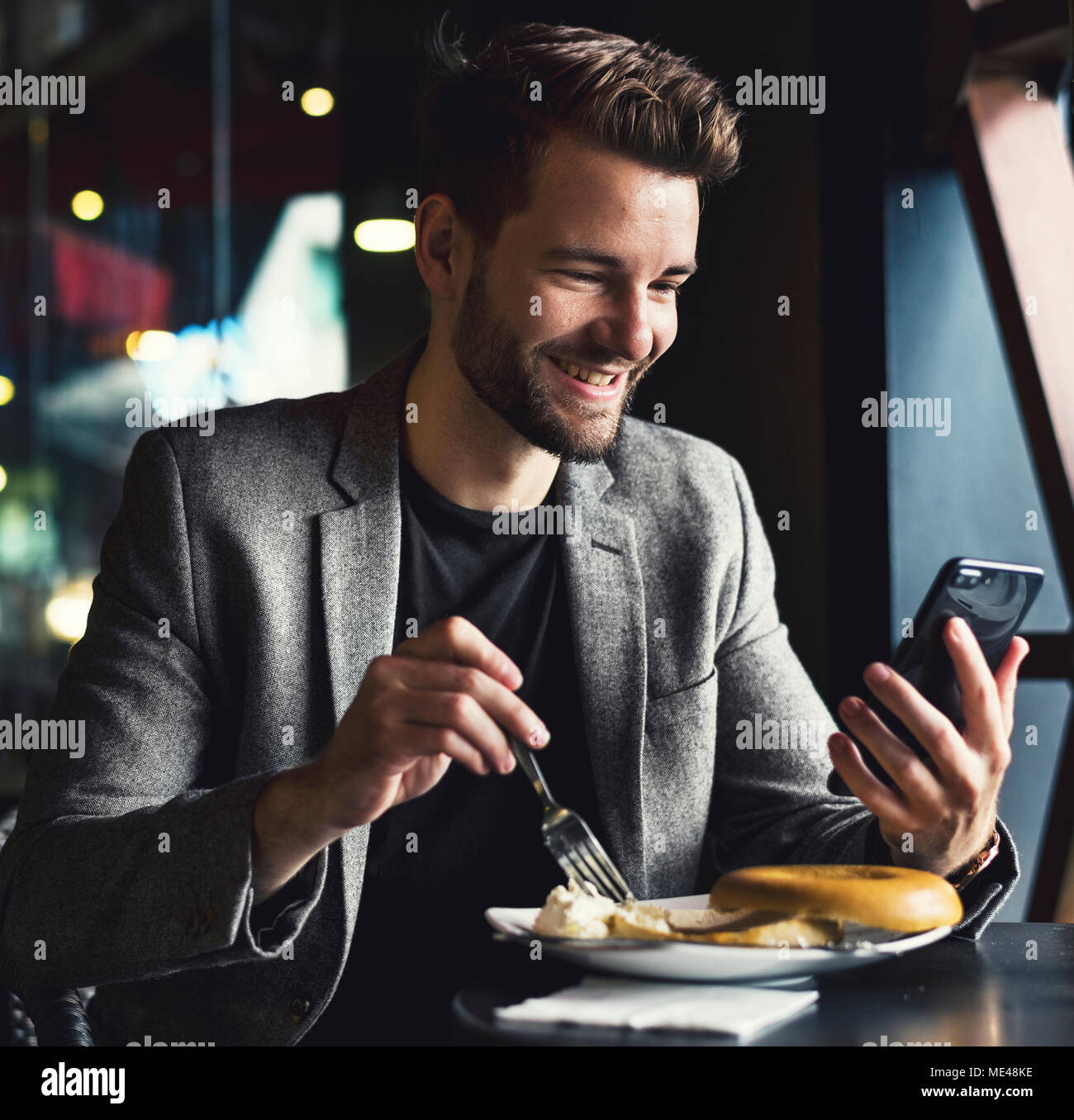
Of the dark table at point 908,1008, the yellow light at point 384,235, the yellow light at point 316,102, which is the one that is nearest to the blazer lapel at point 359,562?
the dark table at point 908,1008

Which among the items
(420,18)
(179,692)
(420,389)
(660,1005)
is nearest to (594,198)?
(420,389)

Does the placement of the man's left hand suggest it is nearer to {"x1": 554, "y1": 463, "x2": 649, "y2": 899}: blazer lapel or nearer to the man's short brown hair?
{"x1": 554, "y1": 463, "x2": 649, "y2": 899}: blazer lapel

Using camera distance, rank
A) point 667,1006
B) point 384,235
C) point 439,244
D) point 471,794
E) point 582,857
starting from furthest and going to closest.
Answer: point 384,235
point 439,244
point 471,794
point 582,857
point 667,1006

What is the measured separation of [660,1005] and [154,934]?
58 cm

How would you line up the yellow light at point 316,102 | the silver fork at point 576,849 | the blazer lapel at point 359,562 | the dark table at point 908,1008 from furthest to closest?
the yellow light at point 316,102, the blazer lapel at point 359,562, the silver fork at point 576,849, the dark table at point 908,1008

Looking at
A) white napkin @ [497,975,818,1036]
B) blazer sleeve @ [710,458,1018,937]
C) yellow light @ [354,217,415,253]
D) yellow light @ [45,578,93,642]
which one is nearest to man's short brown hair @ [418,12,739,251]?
blazer sleeve @ [710,458,1018,937]

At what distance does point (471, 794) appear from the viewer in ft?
5.64

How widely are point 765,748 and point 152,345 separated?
5.85m

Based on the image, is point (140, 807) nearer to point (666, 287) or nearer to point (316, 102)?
point (666, 287)

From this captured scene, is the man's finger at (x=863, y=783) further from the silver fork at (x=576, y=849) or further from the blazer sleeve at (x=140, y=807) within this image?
the blazer sleeve at (x=140, y=807)

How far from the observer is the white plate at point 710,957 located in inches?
40.8

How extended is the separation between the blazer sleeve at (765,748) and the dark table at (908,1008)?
377 millimetres

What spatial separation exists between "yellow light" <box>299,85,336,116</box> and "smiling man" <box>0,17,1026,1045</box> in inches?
187

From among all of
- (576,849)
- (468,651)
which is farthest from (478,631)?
(576,849)
